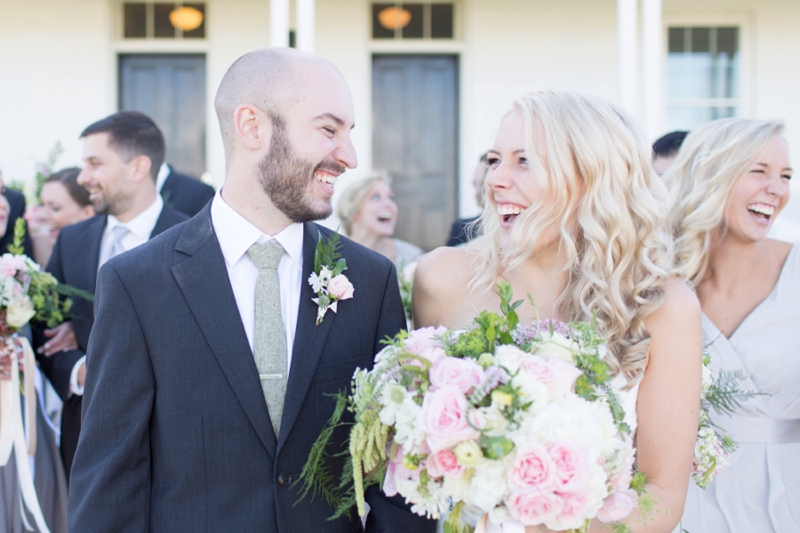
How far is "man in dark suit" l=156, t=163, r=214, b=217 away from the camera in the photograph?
6066 millimetres

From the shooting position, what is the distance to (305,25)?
8.05 metres

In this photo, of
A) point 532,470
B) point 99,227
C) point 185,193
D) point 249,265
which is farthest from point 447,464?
point 185,193

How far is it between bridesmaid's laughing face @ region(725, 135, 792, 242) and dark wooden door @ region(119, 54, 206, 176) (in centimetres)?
781

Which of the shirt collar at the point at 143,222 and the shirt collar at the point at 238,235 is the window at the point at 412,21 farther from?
the shirt collar at the point at 238,235

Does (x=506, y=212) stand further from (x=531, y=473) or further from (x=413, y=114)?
(x=413, y=114)

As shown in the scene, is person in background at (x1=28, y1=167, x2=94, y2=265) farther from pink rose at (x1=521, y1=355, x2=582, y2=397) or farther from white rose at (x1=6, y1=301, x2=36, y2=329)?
pink rose at (x1=521, y1=355, x2=582, y2=397)

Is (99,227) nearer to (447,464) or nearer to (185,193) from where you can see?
(185,193)

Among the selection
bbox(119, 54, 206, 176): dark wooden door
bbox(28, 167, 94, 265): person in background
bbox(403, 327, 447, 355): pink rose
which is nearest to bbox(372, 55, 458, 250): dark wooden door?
bbox(119, 54, 206, 176): dark wooden door

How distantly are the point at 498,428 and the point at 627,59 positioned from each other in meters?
7.24

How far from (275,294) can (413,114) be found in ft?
26.2

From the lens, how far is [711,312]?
3.80 meters

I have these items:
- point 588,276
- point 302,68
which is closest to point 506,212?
point 588,276

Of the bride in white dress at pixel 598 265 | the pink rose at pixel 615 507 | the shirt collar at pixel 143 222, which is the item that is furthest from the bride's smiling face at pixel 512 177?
the shirt collar at pixel 143 222

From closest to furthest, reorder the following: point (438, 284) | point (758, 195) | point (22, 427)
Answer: point (438, 284) → point (758, 195) → point (22, 427)
